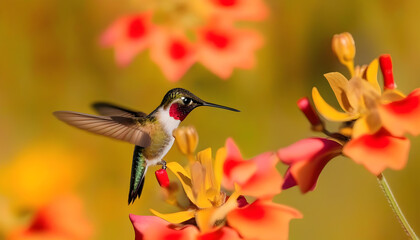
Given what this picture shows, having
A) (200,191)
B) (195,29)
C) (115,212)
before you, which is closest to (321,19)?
(195,29)

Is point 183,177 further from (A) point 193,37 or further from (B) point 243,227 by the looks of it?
(A) point 193,37

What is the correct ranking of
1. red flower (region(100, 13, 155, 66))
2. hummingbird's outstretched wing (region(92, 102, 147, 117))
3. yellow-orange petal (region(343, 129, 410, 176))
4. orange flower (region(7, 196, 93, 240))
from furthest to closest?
red flower (region(100, 13, 155, 66)) < orange flower (region(7, 196, 93, 240)) < hummingbird's outstretched wing (region(92, 102, 147, 117)) < yellow-orange petal (region(343, 129, 410, 176))

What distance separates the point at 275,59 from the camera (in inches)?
40.4

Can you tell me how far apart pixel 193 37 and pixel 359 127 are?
54 centimetres

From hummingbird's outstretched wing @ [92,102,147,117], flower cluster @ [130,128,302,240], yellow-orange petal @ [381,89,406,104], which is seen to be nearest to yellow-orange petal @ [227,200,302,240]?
flower cluster @ [130,128,302,240]

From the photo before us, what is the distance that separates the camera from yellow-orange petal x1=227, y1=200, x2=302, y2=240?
1.26 feet

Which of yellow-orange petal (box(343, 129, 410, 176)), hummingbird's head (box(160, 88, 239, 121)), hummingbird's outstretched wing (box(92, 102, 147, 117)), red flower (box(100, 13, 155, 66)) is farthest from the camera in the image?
red flower (box(100, 13, 155, 66))

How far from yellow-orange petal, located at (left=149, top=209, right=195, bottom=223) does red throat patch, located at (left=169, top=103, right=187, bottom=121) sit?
0.08 meters

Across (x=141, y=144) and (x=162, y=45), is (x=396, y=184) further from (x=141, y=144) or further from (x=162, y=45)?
(x=141, y=144)

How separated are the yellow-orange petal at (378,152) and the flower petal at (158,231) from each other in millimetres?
104

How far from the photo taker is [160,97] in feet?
3.17

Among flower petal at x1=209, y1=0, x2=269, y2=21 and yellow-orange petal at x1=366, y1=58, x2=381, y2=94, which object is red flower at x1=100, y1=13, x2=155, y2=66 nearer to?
flower petal at x1=209, y1=0, x2=269, y2=21

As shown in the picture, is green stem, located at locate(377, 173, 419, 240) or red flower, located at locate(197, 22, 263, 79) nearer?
green stem, located at locate(377, 173, 419, 240)

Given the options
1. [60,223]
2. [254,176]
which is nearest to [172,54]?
[60,223]
